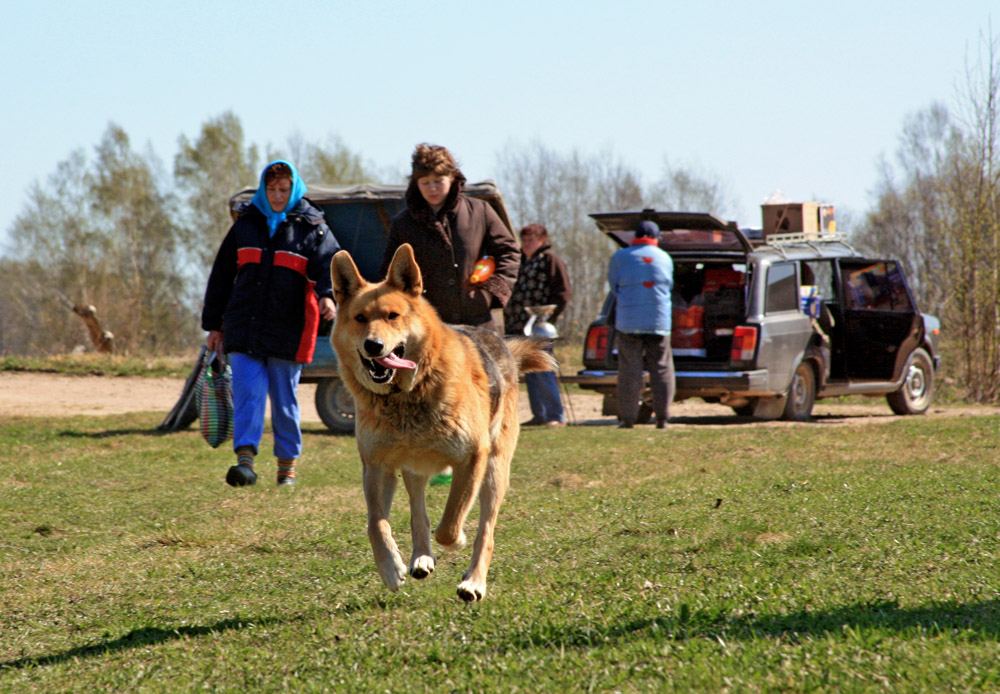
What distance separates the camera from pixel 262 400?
707cm

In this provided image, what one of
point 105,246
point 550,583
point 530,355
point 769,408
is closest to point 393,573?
point 550,583

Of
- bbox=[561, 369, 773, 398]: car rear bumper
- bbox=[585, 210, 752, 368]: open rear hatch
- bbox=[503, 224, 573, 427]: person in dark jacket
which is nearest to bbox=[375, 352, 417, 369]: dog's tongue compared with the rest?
bbox=[503, 224, 573, 427]: person in dark jacket

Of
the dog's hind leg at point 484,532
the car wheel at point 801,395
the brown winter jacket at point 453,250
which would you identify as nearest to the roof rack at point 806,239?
the car wheel at point 801,395

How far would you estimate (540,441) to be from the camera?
9453 millimetres

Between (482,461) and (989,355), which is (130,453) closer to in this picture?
(482,461)

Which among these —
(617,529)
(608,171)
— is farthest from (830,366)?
(608,171)

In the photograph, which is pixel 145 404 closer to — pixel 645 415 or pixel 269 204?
pixel 645 415

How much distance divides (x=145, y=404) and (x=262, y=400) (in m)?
9.19

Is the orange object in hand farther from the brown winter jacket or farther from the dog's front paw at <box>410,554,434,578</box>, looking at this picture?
the dog's front paw at <box>410,554,434,578</box>

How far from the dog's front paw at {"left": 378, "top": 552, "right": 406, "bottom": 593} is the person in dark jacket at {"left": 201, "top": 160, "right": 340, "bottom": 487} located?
316cm

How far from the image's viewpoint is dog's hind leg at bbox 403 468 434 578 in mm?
4005

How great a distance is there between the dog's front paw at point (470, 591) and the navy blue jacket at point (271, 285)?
346 cm

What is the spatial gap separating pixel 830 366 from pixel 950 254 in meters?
5.76

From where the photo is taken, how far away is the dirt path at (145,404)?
43.6 ft
